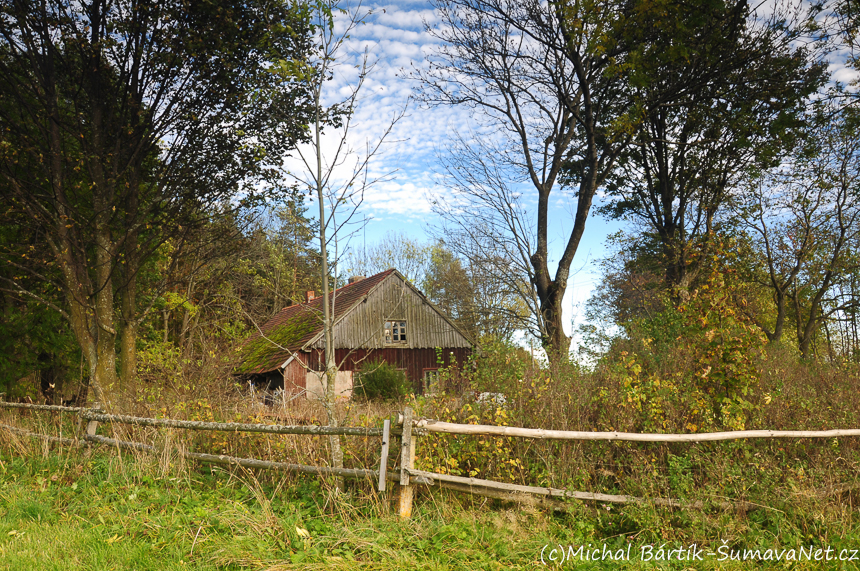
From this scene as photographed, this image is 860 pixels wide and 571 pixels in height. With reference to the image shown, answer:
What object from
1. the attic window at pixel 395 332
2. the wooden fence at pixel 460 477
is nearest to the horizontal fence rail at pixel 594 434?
the wooden fence at pixel 460 477

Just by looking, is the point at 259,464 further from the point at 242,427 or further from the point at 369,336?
the point at 369,336

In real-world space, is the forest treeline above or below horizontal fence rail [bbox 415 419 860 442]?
above

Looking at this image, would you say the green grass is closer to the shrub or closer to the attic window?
the shrub

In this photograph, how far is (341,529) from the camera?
480cm

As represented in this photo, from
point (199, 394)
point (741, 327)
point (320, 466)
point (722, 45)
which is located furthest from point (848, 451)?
point (722, 45)

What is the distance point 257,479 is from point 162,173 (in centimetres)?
793

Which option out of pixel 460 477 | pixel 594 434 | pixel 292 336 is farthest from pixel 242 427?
pixel 292 336

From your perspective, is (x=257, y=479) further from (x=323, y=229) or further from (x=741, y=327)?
(x=741, y=327)

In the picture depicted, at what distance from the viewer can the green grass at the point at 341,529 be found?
4449 mm

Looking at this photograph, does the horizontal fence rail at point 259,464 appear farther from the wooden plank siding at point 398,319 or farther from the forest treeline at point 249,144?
the wooden plank siding at point 398,319

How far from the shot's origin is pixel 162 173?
11391mm

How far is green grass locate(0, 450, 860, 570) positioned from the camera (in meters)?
4.45

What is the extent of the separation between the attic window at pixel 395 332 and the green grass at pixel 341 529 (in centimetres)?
1880

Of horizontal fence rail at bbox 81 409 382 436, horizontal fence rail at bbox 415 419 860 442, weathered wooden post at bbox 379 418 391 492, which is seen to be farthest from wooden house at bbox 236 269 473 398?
horizontal fence rail at bbox 415 419 860 442
